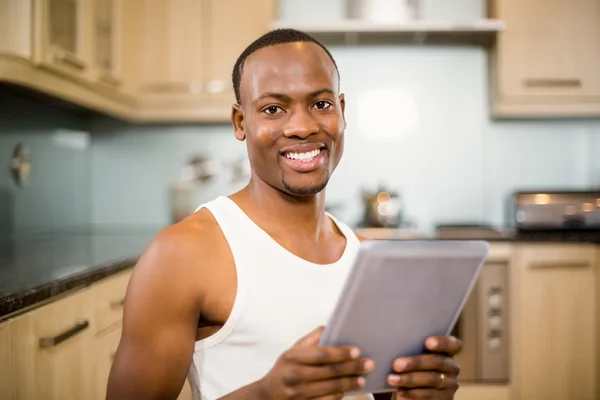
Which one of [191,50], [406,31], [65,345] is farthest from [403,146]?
[65,345]

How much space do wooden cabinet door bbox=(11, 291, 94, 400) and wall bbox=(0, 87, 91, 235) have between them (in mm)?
759

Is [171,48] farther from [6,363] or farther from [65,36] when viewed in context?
[6,363]

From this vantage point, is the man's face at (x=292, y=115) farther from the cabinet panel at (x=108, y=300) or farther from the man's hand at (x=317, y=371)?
the cabinet panel at (x=108, y=300)

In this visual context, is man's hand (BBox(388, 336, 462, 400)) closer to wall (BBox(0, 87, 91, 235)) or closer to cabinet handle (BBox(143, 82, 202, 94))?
wall (BBox(0, 87, 91, 235))

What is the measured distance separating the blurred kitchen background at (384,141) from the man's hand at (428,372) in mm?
1074

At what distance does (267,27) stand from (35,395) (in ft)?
5.85

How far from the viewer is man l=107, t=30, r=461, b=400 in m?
0.80

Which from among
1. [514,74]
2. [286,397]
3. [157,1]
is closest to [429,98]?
[514,74]

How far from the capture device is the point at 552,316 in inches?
92.0

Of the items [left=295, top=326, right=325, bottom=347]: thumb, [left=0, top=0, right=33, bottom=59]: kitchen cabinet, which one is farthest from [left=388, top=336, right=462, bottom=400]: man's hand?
[left=0, top=0, right=33, bottom=59]: kitchen cabinet

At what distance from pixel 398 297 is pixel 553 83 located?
2.16 meters

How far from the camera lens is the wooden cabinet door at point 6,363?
1073mm

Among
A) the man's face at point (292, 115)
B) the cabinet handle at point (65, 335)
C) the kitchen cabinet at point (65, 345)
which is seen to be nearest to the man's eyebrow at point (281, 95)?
the man's face at point (292, 115)

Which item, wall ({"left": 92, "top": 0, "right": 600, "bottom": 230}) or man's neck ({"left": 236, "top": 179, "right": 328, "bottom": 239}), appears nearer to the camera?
man's neck ({"left": 236, "top": 179, "right": 328, "bottom": 239})
